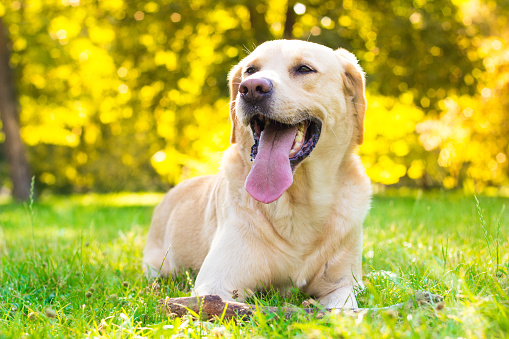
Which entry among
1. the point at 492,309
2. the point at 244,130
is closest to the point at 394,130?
the point at 244,130

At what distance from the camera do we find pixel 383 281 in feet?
8.24

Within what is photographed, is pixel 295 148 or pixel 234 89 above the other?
pixel 234 89

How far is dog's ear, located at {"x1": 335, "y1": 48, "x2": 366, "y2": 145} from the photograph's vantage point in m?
2.94

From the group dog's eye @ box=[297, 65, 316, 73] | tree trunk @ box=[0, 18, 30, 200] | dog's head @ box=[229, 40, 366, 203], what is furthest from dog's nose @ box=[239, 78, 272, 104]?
tree trunk @ box=[0, 18, 30, 200]

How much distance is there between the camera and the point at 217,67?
997cm

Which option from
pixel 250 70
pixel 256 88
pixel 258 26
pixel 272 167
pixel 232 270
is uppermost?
pixel 258 26

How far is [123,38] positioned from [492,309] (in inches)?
401

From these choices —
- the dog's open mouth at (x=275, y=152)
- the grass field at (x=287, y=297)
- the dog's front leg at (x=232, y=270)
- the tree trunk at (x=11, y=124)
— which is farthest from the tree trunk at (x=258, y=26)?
the dog's front leg at (x=232, y=270)

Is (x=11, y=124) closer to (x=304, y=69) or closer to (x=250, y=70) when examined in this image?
(x=250, y=70)

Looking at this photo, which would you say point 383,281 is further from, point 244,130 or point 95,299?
point 95,299

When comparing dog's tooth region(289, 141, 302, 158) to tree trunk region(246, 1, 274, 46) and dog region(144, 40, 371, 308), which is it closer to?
dog region(144, 40, 371, 308)

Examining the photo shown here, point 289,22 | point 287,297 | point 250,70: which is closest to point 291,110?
point 250,70

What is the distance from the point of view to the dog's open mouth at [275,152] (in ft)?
8.20

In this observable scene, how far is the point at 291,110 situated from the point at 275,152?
25cm
